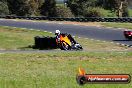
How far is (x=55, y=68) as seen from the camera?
15.9 m

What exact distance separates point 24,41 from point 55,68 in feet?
62.7

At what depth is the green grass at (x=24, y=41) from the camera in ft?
104

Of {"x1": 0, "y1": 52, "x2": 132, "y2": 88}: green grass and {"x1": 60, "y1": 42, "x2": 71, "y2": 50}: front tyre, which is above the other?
{"x1": 0, "y1": 52, "x2": 132, "y2": 88}: green grass

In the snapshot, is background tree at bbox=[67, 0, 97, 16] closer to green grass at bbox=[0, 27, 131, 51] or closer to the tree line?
the tree line

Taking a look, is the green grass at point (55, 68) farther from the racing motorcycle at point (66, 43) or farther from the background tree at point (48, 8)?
the background tree at point (48, 8)

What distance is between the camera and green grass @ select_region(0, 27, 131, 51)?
31.8 meters

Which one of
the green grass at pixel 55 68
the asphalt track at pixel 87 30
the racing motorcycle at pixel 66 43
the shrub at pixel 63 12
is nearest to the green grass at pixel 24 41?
the asphalt track at pixel 87 30

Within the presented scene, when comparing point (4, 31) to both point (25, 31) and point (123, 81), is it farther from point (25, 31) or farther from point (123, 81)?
point (123, 81)

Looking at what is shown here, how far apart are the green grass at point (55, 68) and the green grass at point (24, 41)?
10.3 m

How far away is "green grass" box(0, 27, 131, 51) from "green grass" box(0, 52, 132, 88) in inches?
404

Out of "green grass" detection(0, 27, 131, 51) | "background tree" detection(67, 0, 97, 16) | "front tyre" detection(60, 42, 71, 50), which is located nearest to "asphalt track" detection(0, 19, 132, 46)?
"green grass" detection(0, 27, 131, 51)

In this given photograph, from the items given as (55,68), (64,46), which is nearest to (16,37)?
(64,46)

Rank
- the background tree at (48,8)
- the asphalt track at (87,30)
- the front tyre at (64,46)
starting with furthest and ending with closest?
the background tree at (48,8) → the asphalt track at (87,30) → the front tyre at (64,46)

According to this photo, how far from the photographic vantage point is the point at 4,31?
40.2 metres
